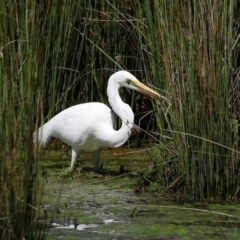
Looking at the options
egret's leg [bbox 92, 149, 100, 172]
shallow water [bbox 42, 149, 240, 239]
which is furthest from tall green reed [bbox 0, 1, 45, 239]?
egret's leg [bbox 92, 149, 100, 172]

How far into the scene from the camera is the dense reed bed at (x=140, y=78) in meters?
3.96

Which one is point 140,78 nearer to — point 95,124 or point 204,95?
point 95,124

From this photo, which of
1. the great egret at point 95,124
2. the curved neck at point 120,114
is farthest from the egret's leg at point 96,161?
the curved neck at point 120,114

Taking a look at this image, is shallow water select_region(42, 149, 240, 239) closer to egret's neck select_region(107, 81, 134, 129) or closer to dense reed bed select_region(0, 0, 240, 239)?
dense reed bed select_region(0, 0, 240, 239)

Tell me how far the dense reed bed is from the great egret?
A: 27cm

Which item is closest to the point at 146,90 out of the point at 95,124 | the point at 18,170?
the point at 95,124

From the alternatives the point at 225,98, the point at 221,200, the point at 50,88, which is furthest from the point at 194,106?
the point at 50,88

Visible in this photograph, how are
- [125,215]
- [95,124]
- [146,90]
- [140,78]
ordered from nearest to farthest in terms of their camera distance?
[125,215]
[146,90]
[95,124]
[140,78]

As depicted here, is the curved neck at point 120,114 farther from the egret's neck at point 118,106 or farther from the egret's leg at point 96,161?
the egret's leg at point 96,161

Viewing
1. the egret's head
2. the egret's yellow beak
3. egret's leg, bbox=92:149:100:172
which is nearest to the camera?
the egret's yellow beak

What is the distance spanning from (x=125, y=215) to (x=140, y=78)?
2700mm

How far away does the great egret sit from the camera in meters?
6.72

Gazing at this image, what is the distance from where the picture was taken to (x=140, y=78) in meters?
7.71

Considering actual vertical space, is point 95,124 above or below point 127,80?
below
